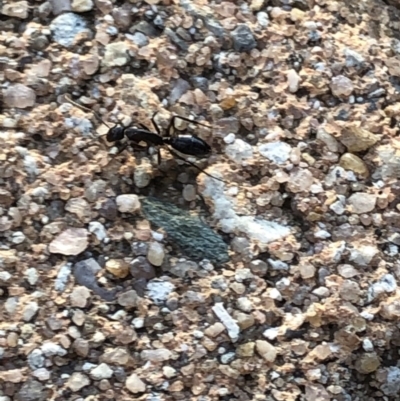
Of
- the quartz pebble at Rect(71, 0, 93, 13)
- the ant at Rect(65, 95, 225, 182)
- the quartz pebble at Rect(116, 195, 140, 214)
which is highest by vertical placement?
the quartz pebble at Rect(71, 0, 93, 13)

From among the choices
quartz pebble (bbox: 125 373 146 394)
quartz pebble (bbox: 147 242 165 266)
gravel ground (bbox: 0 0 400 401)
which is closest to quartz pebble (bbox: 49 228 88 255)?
gravel ground (bbox: 0 0 400 401)

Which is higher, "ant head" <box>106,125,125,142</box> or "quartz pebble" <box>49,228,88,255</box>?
"ant head" <box>106,125,125,142</box>

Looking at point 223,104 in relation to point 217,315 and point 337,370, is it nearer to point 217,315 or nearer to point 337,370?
point 217,315

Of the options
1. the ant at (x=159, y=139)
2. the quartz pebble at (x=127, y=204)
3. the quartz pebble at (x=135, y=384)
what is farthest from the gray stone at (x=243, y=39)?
the quartz pebble at (x=135, y=384)

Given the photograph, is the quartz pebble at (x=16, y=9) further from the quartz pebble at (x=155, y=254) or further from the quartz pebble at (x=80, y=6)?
the quartz pebble at (x=155, y=254)

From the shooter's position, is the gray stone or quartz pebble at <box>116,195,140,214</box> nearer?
quartz pebble at <box>116,195,140,214</box>

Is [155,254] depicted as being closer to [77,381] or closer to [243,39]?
[77,381]

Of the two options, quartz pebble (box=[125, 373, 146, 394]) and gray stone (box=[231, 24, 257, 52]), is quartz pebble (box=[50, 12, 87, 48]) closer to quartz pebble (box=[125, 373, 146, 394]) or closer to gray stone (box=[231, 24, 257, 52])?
gray stone (box=[231, 24, 257, 52])

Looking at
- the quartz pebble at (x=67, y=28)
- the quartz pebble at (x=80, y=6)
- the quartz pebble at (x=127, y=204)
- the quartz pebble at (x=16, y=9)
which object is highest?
the quartz pebble at (x=80, y=6)
